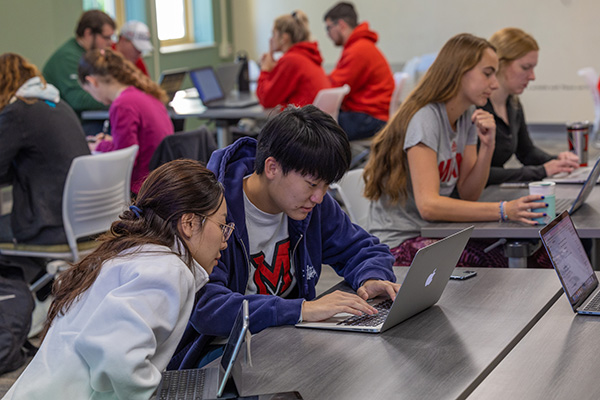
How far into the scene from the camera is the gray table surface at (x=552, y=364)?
1321mm

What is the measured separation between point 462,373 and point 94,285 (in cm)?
67

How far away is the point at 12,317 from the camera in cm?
278

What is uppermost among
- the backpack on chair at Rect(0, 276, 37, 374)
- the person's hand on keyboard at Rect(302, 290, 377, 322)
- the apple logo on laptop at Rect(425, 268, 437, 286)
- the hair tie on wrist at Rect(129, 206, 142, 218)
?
the hair tie on wrist at Rect(129, 206, 142, 218)

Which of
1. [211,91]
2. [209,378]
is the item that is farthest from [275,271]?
[211,91]

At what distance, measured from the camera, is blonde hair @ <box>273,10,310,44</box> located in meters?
5.45

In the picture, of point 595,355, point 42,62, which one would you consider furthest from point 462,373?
point 42,62

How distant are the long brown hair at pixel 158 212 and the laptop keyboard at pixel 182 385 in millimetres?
217

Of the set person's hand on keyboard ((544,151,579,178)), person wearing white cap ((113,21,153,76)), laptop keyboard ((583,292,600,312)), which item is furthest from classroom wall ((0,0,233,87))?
laptop keyboard ((583,292,600,312))

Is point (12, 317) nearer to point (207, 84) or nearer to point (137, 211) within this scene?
point (137, 211)

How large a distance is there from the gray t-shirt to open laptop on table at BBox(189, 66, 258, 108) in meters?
2.96

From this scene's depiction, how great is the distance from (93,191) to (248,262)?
1.66 metres

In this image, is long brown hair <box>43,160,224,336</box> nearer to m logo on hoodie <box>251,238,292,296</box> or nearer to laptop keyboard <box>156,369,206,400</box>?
laptop keyboard <box>156,369,206,400</box>

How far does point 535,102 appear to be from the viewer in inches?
321

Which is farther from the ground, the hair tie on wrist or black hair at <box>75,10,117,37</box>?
black hair at <box>75,10,117,37</box>
